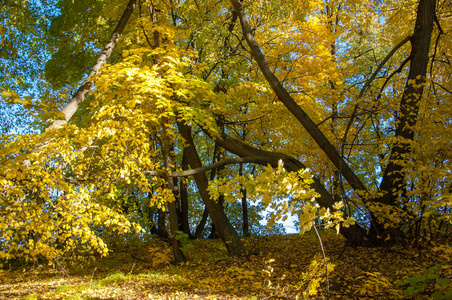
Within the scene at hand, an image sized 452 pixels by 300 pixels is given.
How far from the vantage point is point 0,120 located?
980cm

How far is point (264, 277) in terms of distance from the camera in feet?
16.1

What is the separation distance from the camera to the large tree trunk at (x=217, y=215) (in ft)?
22.3

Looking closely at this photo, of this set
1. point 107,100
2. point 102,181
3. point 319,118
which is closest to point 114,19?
point 107,100

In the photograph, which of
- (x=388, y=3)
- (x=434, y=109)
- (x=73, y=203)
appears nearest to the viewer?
(x=73, y=203)

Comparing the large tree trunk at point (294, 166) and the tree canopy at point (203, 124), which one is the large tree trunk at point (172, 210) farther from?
the large tree trunk at point (294, 166)

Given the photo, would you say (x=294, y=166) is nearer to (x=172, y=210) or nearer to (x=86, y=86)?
(x=172, y=210)

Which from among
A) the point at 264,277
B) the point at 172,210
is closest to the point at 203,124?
the point at 172,210

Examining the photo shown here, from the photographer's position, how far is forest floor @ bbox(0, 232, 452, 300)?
10.6 ft

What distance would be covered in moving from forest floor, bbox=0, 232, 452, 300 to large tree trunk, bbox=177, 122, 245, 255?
30 centimetres

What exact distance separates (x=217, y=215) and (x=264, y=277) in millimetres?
2296

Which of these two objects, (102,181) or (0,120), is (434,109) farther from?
(0,120)

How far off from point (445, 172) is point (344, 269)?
201 centimetres

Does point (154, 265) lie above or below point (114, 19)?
below

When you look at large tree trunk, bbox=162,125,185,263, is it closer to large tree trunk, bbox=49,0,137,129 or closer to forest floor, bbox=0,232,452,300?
forest floor, bbox=0,232,452,300
